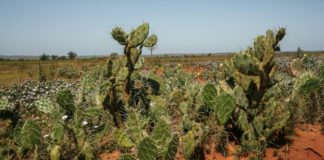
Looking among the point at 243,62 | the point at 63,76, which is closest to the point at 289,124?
the point at 243,62

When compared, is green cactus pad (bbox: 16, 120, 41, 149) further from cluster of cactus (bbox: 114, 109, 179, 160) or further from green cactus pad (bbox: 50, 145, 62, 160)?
cluster of cactus (bbox: 114, 109, 179, 160)

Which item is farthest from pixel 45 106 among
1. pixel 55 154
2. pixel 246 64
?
pixel 246 64

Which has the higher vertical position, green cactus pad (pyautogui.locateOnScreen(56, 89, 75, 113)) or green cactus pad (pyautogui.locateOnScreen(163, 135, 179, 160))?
green cactus pad (pyautogui.locateOnScreen(56, 89, 75, 113))

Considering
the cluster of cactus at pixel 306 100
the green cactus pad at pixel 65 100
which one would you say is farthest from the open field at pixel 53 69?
the cluster of cactus at pixel 306 100

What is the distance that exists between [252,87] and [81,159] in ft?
7.96

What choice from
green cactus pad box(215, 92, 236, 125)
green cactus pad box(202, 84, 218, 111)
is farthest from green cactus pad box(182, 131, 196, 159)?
green cactus pad box(202, 84, 218, 111)

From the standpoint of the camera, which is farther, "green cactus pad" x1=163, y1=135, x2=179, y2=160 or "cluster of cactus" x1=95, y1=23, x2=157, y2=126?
"cluster of cactus" x1=95, y1=23, x2=157, y2=126

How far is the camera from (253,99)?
5.20m

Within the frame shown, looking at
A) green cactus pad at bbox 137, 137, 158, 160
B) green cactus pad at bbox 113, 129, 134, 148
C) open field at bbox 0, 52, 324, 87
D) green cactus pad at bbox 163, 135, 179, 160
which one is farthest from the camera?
open field at bbox 0, 52, 324, 87

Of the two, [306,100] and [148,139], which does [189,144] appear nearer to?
[148,139]

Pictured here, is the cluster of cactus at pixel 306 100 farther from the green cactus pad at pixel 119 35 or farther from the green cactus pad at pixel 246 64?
the green cactus pad at pixel 119 35

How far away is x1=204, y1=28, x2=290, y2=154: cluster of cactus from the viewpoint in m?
4.88

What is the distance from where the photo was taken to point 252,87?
515cm

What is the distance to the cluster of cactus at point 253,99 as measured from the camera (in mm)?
4883
